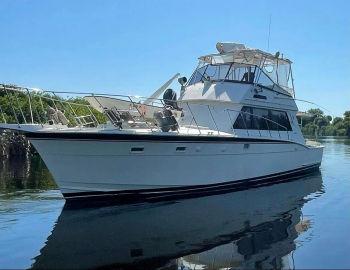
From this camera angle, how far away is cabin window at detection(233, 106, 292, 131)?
15435 millimetres

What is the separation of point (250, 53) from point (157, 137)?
7316 millimetres

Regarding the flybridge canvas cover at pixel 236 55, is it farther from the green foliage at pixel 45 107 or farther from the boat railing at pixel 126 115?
the green foliage at pixel 45 107

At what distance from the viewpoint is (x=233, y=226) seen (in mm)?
9969

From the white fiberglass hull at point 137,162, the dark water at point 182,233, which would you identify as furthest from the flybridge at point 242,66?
the dark water at point 182,233

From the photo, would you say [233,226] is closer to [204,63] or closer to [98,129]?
[98,129]

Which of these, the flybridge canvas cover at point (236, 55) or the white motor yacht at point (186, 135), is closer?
the white motor yacht at point (186, 135)

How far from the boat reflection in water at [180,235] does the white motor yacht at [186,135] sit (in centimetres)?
84

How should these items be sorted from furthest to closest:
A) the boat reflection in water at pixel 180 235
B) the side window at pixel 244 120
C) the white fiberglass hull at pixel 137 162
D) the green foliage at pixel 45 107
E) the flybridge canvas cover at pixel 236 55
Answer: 1. the flybridge canvas cover at pixel 236 55
2. the side window at pixel 244 120
3. the white fiberglass hull at pixel 137 162
4. the green foliage at pixel 45 107
5. the boat reflection in water at pixel 180 235

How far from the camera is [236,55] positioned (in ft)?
56.7

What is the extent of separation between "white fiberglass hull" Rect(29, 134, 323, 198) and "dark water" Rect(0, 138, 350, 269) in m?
0.63

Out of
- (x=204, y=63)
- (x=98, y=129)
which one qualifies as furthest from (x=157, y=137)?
(x=204, y=63)

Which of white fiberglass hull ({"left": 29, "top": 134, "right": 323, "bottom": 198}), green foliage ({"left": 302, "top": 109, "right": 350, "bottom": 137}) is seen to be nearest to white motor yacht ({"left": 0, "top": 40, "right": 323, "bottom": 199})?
white fiberglass hull ({"left": 29, "top": 134, "right": 323, "bottom": 198})

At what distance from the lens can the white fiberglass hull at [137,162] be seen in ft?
38.1

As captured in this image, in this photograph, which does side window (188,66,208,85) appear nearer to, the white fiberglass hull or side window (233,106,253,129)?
side window (233,106,253,129)
